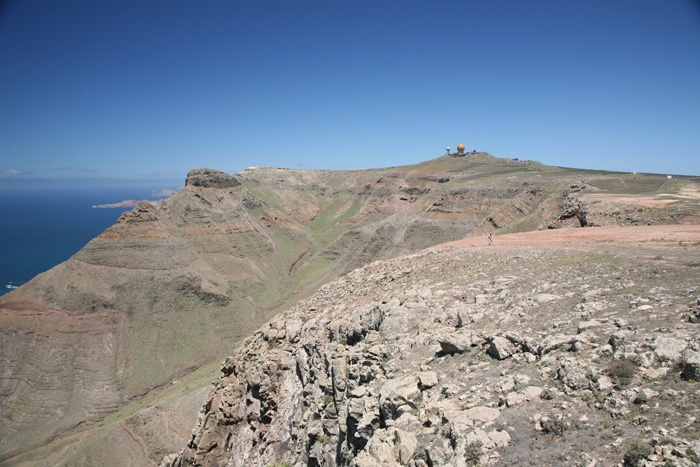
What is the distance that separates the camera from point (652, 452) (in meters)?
4.56

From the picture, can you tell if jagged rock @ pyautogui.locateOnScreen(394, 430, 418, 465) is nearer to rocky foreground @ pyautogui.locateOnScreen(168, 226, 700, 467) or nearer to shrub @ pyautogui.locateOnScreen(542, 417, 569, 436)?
rocky foreground @ pyautogui.locateOnScreen(168, 226, 700, 467)

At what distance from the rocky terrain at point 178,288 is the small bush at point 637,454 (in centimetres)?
2702

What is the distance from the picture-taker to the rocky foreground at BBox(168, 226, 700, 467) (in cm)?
559

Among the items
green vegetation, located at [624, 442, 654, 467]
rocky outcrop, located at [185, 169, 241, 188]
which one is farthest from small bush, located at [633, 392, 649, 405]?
rocky outcrop, located at [185, 169, 241, 188]

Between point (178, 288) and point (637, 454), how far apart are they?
51954 mm

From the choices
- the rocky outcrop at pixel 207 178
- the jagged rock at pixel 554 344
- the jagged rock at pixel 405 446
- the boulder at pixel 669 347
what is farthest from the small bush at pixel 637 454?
the rocky outcrop at pixel 207 178

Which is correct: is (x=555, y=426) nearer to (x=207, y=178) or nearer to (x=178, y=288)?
(x=178, y=288)

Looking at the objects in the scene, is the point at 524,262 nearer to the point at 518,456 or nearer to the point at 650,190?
the point at 518,456

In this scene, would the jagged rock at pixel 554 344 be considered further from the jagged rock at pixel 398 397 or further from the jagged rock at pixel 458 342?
the jagged rock at pixel 398 397

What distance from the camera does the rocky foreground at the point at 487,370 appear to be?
559 centimetres

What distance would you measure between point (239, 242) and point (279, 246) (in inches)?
476

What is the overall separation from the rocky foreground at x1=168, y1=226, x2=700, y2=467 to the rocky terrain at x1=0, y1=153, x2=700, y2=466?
15.3 m

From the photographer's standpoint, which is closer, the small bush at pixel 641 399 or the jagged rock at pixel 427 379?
the small bush at pixel 641 399

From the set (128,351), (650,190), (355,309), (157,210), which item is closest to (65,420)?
(128,351)
